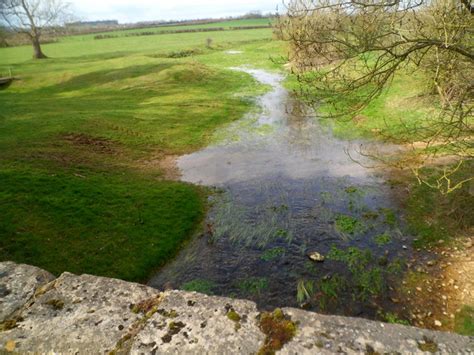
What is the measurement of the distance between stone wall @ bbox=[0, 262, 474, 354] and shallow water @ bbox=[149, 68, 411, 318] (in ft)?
14.4

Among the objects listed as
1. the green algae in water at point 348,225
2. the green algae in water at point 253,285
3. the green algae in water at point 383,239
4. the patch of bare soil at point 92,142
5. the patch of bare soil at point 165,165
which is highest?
the patch of bare soil at point 92,142

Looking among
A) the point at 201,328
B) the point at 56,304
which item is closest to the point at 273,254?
the point at 201,328

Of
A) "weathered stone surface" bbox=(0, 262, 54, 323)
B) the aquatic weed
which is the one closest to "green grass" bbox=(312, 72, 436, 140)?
the aquatic weed

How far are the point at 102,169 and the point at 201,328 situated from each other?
36.3 feet


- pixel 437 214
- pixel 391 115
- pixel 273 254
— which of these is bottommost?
pixel 273 254

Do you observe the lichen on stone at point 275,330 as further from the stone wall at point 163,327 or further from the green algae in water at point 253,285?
the green algae in water at point 253,285

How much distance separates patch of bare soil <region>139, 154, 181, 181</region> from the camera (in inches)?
499

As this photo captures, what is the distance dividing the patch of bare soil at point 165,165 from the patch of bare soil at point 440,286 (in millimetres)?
8528

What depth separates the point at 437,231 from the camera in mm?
8547

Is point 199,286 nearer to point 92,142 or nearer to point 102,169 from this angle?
point 102,169

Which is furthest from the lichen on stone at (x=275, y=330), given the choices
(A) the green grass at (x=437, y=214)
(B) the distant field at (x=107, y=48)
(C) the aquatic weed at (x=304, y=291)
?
(B) the distant field at (x=107, y=48)

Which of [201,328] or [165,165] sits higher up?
[201,328]

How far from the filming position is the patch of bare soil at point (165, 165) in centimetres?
1268

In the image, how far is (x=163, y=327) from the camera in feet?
7.79
